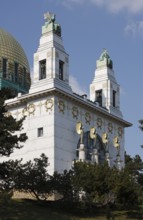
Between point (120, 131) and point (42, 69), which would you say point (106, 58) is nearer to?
point (120, 131)

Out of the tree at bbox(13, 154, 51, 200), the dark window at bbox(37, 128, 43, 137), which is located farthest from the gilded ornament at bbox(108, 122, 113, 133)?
the tree at bbox(13, 154, 51, 200)

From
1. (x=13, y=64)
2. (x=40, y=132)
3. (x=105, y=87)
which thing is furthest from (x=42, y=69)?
(x=13, y=64)

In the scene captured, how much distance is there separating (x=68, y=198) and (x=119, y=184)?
425 cm

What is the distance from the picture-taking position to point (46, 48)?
1949 inches

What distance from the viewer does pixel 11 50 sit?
63.8 metres

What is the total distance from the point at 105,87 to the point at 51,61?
402 inches

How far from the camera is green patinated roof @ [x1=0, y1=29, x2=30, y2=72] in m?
63.1

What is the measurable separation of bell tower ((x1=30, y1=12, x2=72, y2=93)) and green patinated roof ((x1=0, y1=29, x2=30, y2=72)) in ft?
42.3

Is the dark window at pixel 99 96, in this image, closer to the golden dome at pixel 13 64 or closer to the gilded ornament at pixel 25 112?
the golden dome at pixel 13 64

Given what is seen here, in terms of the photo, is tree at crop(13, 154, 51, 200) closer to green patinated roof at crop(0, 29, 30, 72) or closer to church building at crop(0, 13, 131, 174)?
church building at crop(0, 13, 131, 174)

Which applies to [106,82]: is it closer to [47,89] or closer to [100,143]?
[100,143]

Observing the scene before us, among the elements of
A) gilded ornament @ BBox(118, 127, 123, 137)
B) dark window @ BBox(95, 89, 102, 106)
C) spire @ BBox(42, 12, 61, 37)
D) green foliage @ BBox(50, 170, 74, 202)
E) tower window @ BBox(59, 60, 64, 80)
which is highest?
spire @ BBox(42, 12, 61, 37)

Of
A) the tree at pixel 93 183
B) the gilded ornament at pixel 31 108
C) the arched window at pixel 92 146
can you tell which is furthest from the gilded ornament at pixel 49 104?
the tree at pixel 93 183

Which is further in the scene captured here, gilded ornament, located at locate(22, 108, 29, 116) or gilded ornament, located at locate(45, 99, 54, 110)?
gilded ornament, located at locate(22, 108, 29, 116)
